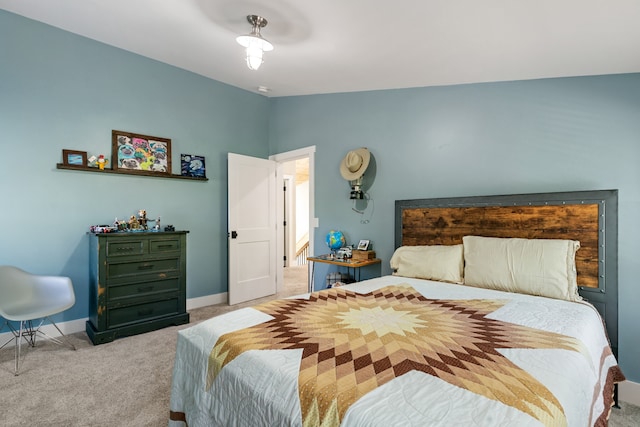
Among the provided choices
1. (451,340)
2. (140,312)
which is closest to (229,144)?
(140,312)

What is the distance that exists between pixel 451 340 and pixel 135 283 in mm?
3010

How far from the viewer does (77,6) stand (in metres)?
2.67

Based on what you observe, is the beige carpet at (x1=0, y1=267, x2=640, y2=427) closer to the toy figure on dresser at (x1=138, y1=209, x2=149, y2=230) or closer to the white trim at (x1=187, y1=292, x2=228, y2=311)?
the white trim at (x1=187, y1=292, x2=228, y2=311)

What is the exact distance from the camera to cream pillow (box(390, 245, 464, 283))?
2.63 meters

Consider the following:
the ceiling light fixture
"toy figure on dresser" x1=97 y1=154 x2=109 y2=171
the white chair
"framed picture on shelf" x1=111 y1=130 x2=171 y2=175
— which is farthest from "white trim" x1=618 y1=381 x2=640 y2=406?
"toy figure on dresser" x1=97 y1=154 x2=109 y2=171

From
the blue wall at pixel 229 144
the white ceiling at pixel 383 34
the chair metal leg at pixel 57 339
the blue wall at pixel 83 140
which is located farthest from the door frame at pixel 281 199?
the chair metal leg at pixel 57 339

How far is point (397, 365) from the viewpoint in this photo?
1.17 metres

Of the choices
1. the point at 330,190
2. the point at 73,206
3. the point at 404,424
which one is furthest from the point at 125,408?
the point at 330,190

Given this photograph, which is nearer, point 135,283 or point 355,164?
point 135,283

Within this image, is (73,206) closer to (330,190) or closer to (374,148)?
(330,190)

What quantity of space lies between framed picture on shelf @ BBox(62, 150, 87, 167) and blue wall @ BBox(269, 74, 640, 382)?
2.49m

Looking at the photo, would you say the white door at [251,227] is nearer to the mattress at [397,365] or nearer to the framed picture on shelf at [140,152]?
the framed picture on shelf at [140,152]

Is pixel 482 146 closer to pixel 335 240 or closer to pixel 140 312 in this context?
pixel 335 240

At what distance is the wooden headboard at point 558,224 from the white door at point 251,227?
94.4 inches
